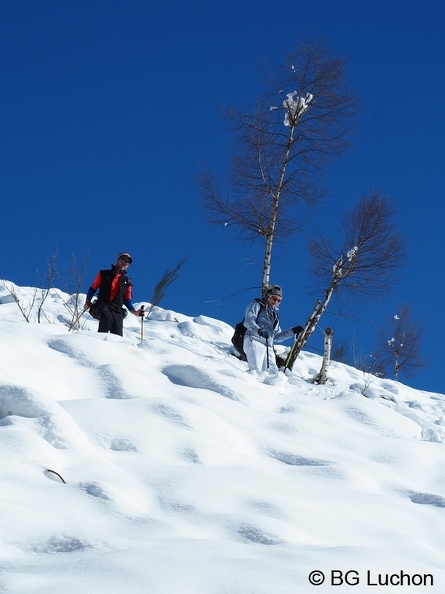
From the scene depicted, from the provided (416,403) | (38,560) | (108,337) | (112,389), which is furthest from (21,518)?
(416,403)

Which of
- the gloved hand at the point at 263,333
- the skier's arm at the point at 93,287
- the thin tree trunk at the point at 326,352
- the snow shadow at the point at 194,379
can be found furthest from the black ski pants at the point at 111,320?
the thin tree trunk at the point at 326,352

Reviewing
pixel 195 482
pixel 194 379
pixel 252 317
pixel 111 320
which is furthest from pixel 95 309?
pixel 195 482

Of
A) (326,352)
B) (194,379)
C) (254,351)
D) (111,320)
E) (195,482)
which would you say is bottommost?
(195,482)

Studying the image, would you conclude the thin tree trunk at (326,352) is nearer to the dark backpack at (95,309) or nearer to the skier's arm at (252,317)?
the skier's arm at (252,317)

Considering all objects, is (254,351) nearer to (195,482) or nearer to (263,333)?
(263,333)

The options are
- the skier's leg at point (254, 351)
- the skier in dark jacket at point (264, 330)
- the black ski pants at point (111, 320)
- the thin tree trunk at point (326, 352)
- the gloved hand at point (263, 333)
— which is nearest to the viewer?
the gloved hand at point (263, 333)

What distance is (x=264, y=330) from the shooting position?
24.1 feet

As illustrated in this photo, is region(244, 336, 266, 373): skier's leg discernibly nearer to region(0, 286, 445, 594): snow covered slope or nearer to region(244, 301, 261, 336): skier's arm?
region(244, 301, 261, 336): skier's arm

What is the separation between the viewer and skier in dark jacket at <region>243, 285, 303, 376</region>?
292 inches

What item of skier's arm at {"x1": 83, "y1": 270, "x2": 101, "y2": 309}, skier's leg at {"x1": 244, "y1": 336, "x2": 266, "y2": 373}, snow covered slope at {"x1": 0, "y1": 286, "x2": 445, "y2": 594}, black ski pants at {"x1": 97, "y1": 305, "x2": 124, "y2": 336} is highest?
skier's arm at {"x1": 83, "y1": 270, "x2": 101, "y2": 309}

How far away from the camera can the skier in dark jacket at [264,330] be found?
7.41 m

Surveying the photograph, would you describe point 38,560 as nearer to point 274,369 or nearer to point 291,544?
point 291,544

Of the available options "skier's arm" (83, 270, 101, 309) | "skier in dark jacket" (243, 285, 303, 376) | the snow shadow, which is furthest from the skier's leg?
the snow shadow

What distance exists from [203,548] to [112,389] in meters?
2.42
